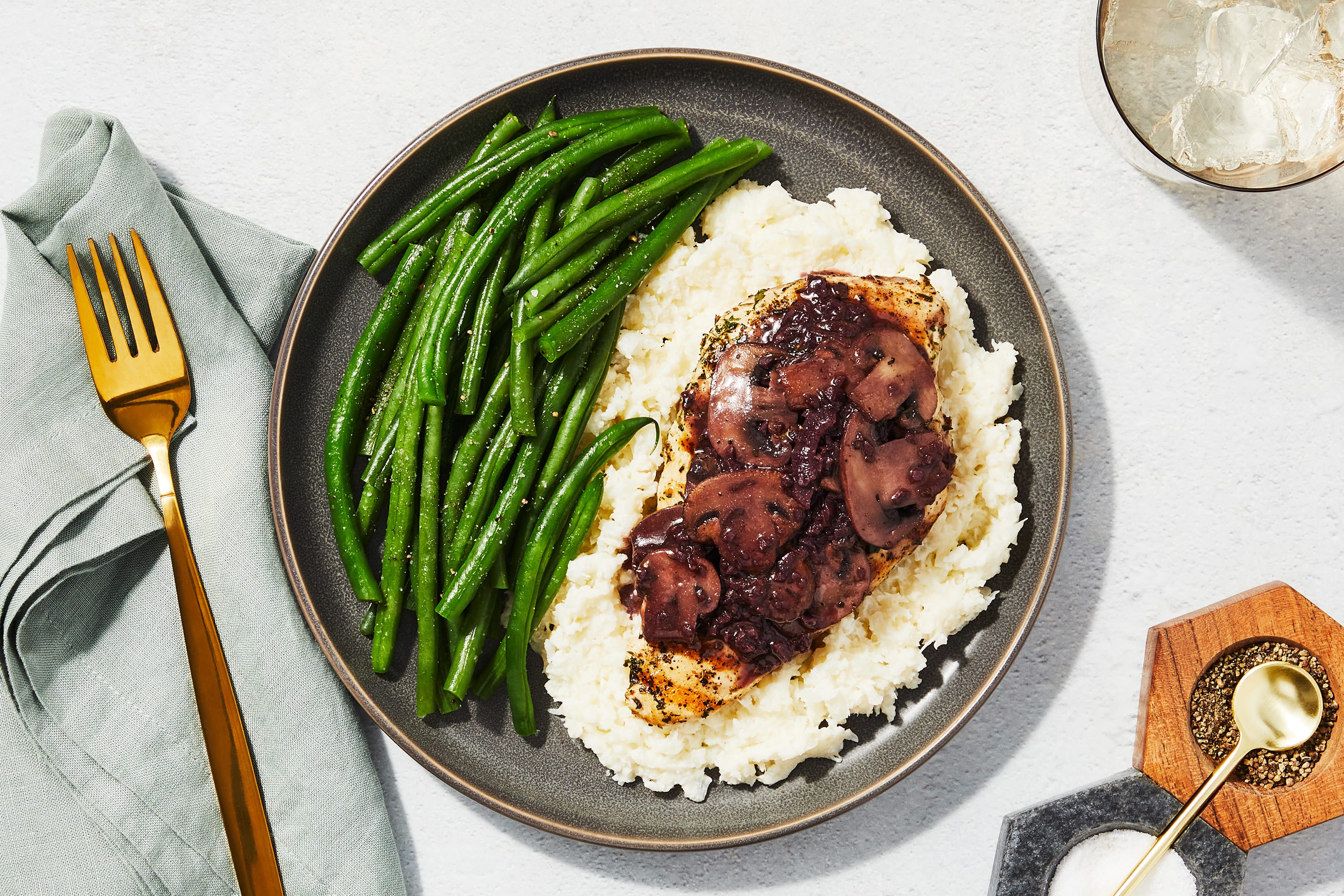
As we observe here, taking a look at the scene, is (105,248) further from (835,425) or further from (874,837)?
(874,837)

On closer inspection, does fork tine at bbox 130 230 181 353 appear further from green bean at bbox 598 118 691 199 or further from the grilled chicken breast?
the grilled chicken breast

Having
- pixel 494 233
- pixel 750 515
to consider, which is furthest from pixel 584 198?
pixel 750 515

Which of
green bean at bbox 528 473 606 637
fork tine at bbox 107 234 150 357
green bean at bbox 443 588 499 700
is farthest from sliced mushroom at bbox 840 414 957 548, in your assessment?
fork tine at bbox 107 234 150 357

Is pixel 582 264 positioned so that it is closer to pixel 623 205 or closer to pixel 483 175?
pixel 623 205

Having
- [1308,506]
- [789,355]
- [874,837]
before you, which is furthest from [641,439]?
[1308,506]

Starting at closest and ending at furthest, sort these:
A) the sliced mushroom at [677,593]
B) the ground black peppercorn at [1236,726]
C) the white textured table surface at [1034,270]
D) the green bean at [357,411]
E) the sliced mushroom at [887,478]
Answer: the sliced mushroom at [887,478] → the sliced mushroom at [677,593] → the green bean at [357,411] → the ground black peppercorn at [1236,726] → the white textured table surface at [1034,270]

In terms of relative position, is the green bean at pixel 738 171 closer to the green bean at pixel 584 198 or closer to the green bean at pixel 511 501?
the green bean at pixel 584 198

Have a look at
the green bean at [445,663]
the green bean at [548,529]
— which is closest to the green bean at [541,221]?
the green bean at [548,529]
